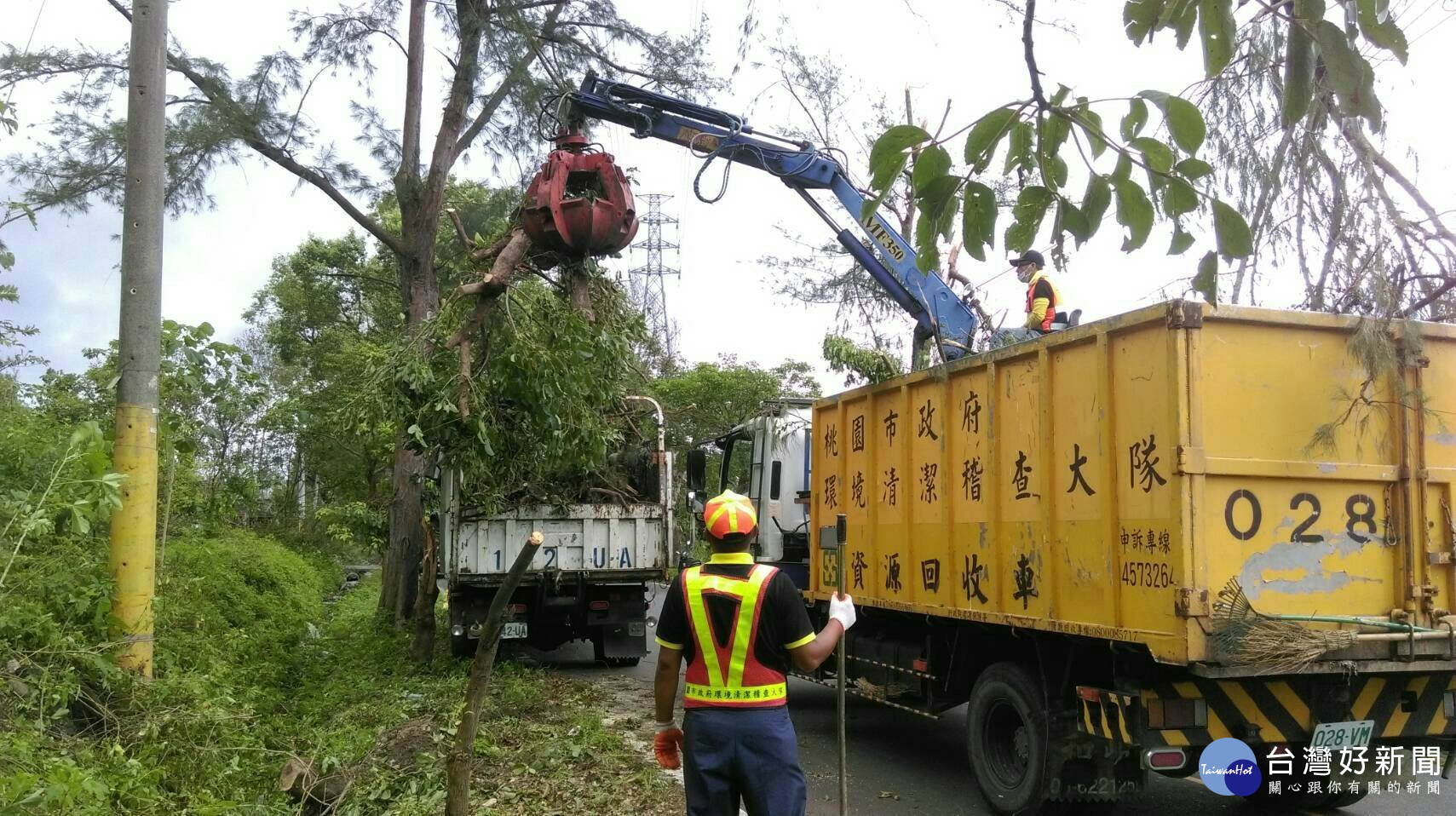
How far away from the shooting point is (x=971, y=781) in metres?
6.70

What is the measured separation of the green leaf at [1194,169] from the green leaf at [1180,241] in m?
0.10

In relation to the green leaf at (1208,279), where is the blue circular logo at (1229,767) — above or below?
below

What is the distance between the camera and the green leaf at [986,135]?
7.23 ft

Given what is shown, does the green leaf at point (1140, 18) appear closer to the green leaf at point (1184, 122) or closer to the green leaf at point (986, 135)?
the green leaf at point (1184, 122)

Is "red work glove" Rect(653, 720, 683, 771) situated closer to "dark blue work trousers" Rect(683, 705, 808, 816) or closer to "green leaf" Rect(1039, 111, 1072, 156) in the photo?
"dark blue work trousers" Rect(683, 705, 808, 816)

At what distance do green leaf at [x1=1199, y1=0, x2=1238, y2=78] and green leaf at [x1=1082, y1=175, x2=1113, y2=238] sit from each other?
0.99ft

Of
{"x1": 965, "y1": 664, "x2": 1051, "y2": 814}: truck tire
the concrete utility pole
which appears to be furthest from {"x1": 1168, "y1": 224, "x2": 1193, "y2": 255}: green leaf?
the concrete utility pole

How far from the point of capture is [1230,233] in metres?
2.05

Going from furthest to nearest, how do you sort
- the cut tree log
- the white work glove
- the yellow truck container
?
the cut tree log
the yellow truck container
the white work glove

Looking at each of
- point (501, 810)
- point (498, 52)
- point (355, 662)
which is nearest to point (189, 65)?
point (498, 52)

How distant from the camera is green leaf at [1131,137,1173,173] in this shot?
2117 millimetres

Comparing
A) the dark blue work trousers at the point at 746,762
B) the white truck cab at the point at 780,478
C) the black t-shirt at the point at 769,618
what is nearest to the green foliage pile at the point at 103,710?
the dark blue work trousers at the point at 746,762

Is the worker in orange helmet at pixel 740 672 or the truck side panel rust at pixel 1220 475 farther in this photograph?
the truck side panel rust at pixel 1220 475

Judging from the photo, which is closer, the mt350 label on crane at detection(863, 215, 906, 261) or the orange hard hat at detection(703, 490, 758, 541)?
the orange hard hat at detection(703, 490, 758, 541)
